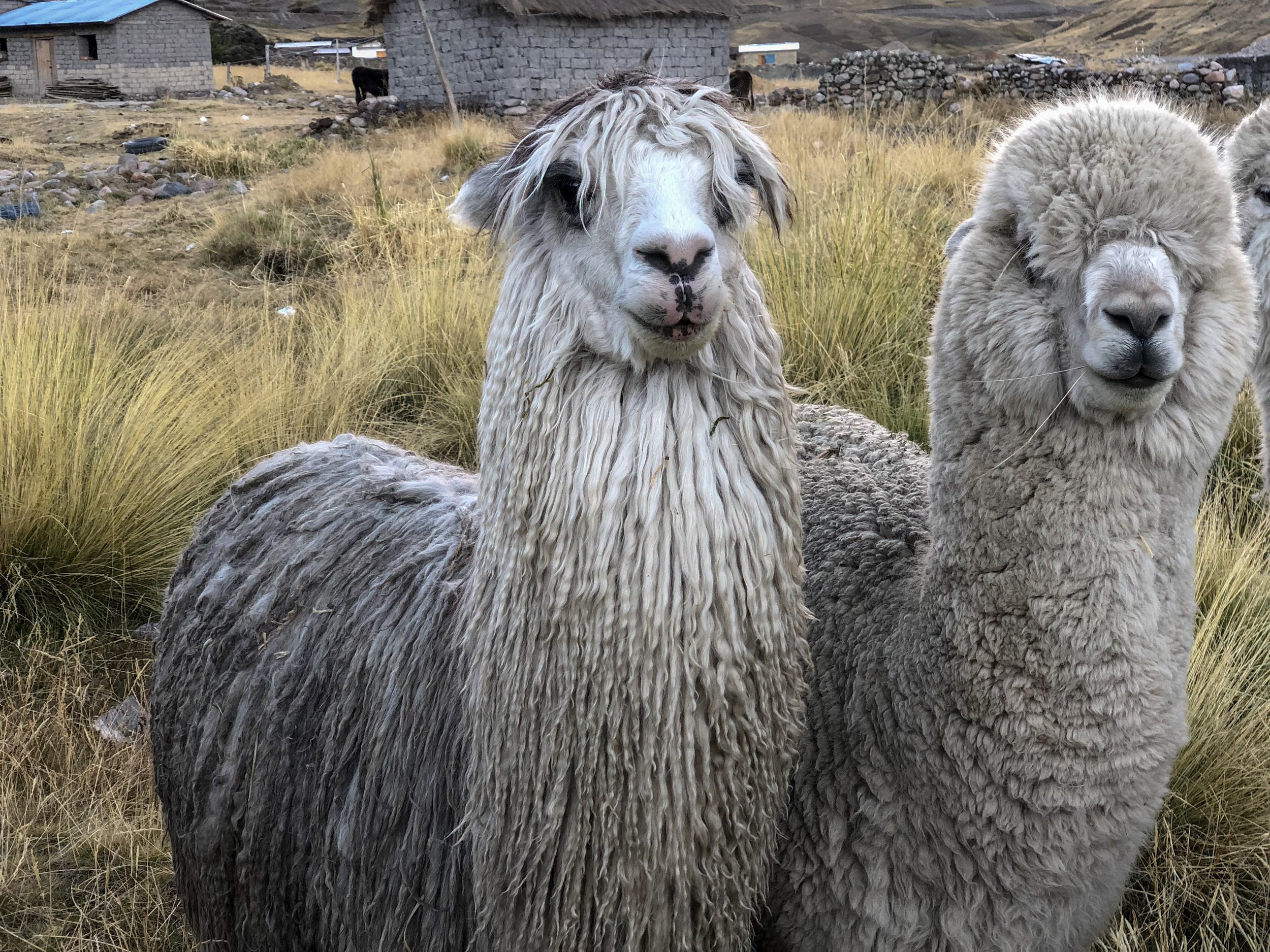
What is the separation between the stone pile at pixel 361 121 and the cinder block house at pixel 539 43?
2.10 ft

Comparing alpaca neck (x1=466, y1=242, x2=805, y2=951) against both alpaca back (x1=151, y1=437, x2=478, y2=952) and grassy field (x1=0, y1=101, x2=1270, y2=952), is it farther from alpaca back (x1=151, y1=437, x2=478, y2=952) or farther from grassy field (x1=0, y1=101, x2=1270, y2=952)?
grassy field (x1=0, y1=101, x2=1270, y2=952)

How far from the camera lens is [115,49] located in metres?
36.2

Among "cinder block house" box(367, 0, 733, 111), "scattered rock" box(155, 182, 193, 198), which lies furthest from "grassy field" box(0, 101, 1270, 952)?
"cinder block house" box(367, 0, 733, 111)

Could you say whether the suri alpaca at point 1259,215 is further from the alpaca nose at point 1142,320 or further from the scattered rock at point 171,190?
the scattered rock at point 171,190

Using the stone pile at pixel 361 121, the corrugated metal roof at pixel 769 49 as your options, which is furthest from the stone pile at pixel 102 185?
the corrugated metal roof at pixel 769 49

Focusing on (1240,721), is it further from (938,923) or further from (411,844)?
(411,844)

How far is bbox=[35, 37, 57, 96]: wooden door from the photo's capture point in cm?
3547

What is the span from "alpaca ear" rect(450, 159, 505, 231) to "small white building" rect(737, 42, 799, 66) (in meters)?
47.3

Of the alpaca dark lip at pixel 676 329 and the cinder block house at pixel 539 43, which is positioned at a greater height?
the cinder block house at pixel 539 43

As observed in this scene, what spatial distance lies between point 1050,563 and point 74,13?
43.3m

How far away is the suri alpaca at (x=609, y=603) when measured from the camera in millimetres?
1753

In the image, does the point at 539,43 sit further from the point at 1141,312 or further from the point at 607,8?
the point at 1141,312

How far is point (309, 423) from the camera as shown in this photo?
5.25 metres

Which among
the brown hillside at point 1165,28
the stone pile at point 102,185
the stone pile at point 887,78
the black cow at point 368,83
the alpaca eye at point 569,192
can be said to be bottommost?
the stone pile at point 102,185
